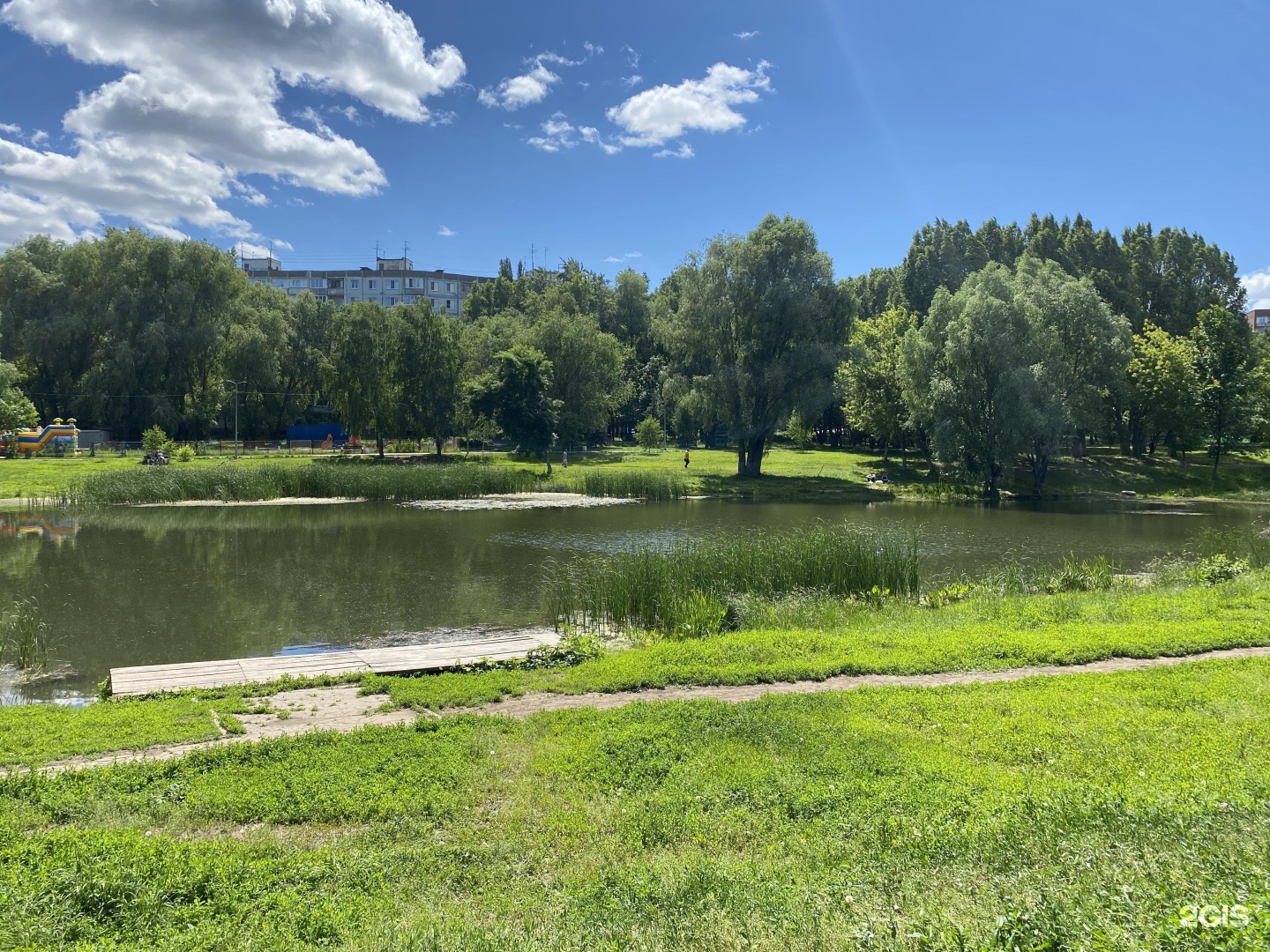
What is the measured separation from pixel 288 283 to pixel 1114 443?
13351 cm

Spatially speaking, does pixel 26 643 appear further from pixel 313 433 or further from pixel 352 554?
pixel 313 433

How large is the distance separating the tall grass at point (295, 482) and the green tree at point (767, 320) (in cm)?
1345

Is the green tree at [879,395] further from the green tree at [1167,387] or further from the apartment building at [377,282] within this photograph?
the apartment building at [377,282]

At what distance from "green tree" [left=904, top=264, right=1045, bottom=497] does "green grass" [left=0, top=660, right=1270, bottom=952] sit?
38.5 m

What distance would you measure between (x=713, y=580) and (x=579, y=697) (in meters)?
6.48

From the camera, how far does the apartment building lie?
142 m

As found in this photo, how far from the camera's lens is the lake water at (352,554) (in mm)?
14703

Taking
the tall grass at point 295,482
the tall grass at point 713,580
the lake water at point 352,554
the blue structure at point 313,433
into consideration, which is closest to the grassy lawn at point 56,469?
the tall grass at point 295,482

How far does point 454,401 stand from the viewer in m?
56.1

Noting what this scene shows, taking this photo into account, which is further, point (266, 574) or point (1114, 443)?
point (1114, 443)

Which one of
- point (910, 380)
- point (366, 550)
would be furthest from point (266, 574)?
point (910, 380)

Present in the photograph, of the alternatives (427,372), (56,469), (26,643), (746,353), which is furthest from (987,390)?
(56,469)

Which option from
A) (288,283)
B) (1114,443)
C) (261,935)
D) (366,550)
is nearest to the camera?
(261,935)

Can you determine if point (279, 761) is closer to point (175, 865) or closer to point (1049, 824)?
point (175, 865)
